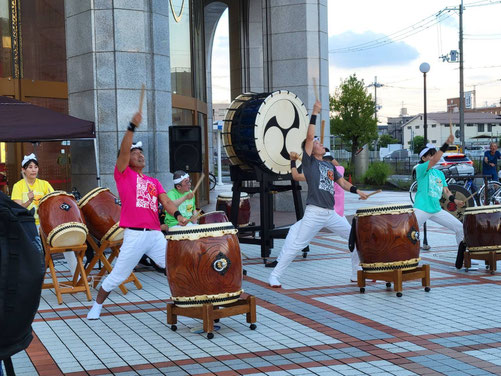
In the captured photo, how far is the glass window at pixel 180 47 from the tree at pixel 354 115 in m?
33.6

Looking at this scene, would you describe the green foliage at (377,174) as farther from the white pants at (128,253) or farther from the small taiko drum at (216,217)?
the white pants at (128,253)

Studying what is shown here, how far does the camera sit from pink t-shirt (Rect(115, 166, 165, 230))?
26.0 ft

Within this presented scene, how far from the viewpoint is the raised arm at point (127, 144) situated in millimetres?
7332

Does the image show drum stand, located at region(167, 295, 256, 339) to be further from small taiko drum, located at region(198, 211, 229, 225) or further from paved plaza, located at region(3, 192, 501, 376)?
small taiko drum, located at region(198, 211, 229, 225)

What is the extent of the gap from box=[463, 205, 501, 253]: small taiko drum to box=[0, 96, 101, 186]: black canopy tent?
21.3 ft

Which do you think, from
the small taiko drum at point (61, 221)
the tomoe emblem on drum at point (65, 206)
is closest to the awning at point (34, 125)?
the small taiko drum at point (61, 221)

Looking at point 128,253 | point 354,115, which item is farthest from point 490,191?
point 354,115

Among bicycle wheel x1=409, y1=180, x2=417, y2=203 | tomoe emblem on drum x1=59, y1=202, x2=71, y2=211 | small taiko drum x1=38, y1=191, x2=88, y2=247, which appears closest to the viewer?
small taiko drum x1=38, y1=191, x2=88, y2=247

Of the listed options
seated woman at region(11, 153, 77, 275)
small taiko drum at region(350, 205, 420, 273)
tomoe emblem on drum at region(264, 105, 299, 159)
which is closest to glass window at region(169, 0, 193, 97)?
tomoe emblem on drum at region(264, 105, 299, 159)

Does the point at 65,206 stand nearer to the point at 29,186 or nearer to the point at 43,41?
the point at 29,186

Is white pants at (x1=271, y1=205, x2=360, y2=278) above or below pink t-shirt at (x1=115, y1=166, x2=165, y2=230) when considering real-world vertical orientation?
below

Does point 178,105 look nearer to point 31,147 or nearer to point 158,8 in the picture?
point 31,147

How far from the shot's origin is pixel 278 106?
1198 centimetres

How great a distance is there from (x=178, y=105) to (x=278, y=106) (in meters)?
7.76
